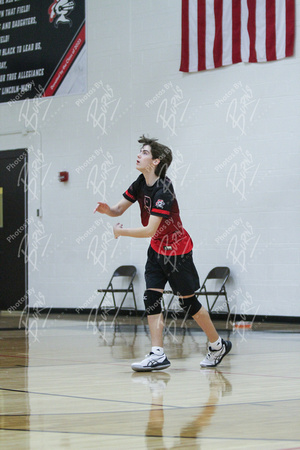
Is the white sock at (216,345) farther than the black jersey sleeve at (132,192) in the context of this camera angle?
No

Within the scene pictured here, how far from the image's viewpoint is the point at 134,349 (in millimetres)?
7156

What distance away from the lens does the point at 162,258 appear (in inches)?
222

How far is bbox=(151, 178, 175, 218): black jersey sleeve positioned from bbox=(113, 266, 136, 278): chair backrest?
22.3ft

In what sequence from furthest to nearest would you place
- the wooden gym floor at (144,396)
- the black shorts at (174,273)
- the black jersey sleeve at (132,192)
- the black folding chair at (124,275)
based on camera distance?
the black folding chair at (124,275)
the black jersey sleeve at (132,192)
the black shorts at (174,273)
the wooden gym floor at (144,396)

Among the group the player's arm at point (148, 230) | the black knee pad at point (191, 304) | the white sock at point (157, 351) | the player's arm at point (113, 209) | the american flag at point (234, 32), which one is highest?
the american flag at point (234, 32)

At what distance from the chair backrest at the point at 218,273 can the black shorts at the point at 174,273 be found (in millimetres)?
5439

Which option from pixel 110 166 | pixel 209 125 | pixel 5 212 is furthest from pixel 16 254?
pixel 209 125

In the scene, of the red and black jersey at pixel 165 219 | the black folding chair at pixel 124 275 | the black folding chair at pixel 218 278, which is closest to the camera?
the red and black jersey at pixel 165 219

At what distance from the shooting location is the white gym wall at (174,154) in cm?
1077

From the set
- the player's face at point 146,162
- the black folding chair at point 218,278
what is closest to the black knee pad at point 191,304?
the player's face at point 146,162

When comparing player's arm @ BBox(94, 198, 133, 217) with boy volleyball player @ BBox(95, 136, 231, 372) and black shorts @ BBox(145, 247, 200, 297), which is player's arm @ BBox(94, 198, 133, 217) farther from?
black shorts @ BBox(145, 247, 200, 297)

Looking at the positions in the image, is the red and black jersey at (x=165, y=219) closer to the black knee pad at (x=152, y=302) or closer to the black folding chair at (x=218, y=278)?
the black knee pad at (x=152, y=302)

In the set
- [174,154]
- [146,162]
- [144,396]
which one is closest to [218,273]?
[174,154]

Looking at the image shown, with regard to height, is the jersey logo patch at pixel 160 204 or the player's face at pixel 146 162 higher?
the player's face at pixel 146 162
